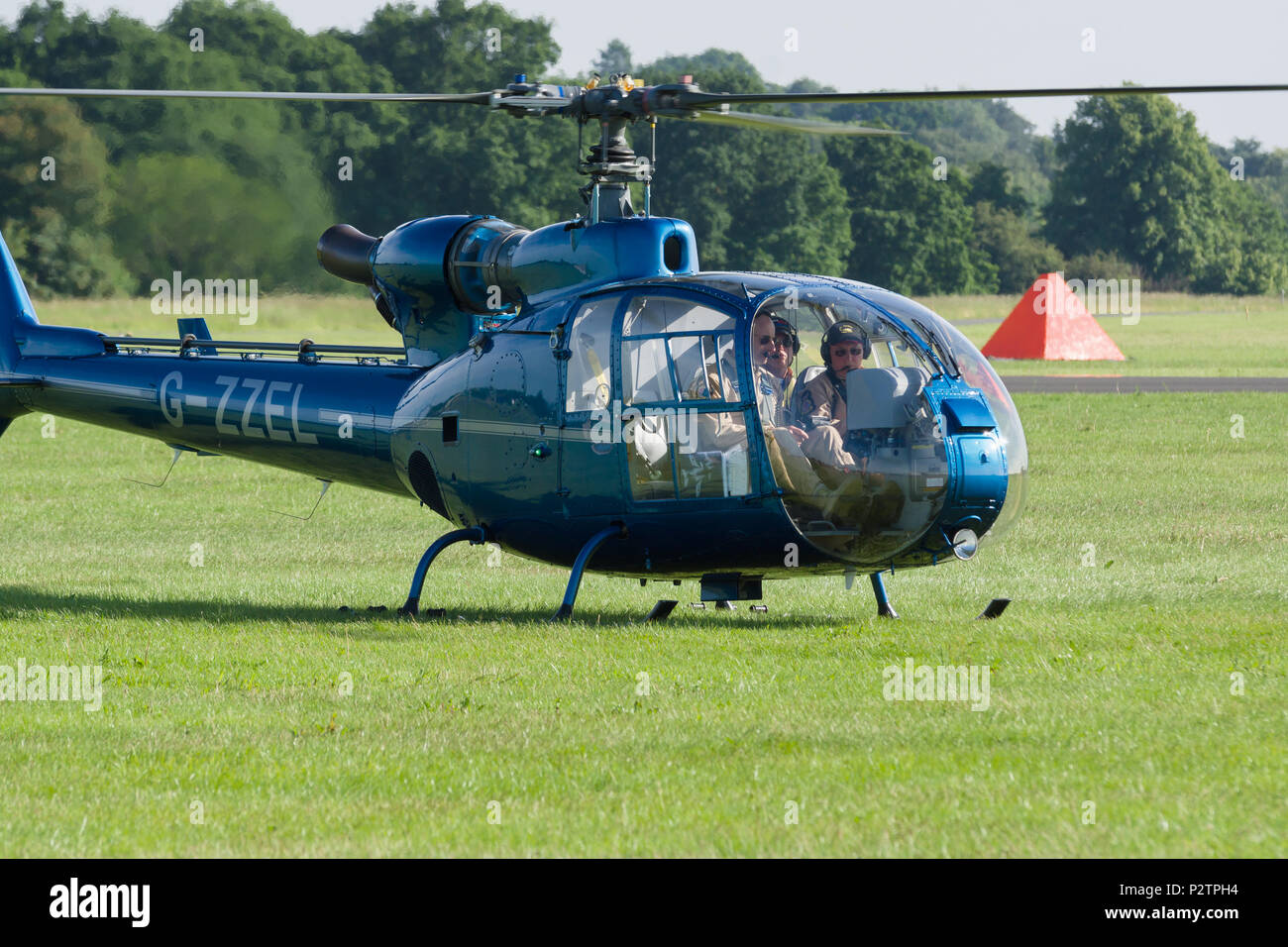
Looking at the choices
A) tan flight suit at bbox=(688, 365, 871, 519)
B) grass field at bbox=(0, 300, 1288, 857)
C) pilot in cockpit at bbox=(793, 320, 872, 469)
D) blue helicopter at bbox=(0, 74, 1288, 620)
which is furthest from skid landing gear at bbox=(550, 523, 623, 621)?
pilot in cockpit at bbox=(793, 320, 872, 469)

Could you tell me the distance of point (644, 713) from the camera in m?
8.49

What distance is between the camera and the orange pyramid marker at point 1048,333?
43781 millimetres

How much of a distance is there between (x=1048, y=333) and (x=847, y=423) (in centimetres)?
3566

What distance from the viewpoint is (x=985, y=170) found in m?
102

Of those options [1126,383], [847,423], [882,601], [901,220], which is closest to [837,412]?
[847,423]

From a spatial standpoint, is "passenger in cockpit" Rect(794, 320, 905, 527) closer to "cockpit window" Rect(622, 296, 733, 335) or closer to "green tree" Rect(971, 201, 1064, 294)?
"cockpit window" Rect(622, 296, 733, 335)

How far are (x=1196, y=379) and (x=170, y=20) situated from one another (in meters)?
25.3

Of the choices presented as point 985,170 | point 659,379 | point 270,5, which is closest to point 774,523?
point 659,379

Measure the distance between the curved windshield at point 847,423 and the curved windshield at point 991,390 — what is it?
212 mm

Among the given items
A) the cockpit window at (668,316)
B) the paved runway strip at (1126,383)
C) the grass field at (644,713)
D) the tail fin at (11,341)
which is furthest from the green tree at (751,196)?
the cockpit window at (668,316)

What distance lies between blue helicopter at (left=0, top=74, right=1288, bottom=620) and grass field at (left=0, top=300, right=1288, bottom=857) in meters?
0.75

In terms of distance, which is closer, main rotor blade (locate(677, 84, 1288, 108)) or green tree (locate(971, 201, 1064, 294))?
main rotor blade (locate(677, 84, 1288, 108))

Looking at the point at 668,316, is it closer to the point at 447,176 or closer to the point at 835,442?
the point at 835,442

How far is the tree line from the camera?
2827cm
